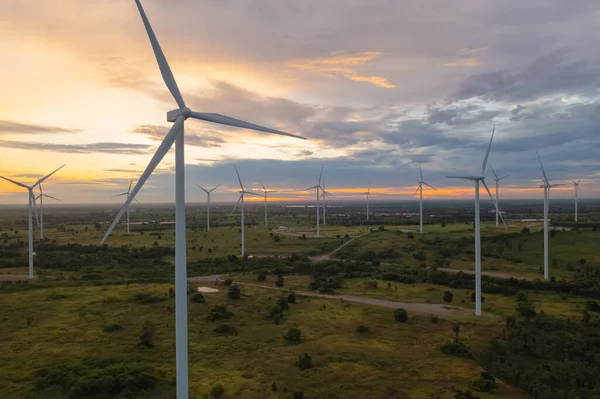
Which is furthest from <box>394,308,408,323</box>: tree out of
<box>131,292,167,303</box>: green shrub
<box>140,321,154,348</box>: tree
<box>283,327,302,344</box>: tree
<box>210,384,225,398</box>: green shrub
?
<box>131,292,167,303</box>: green shrub

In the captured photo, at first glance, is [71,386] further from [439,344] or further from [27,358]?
[439,344]

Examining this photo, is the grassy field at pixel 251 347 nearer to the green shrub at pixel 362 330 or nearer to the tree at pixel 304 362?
the tree at pixel 304 362

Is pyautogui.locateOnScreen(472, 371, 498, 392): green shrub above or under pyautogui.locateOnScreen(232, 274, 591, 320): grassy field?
above

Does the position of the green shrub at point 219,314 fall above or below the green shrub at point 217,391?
above

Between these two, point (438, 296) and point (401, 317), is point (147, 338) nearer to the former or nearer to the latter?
point (401, 317)

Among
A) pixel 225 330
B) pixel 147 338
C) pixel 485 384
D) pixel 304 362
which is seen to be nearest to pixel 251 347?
pixel 225 330

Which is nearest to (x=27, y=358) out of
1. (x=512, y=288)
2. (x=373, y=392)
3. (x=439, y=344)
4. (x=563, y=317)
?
(x=373, y=392)

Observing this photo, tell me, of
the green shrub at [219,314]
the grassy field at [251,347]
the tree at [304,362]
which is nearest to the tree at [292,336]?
the grassy field at [251,347]

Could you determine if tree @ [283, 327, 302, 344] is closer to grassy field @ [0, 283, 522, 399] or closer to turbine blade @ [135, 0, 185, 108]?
grassy field @ [0, 283, 522, 399]
